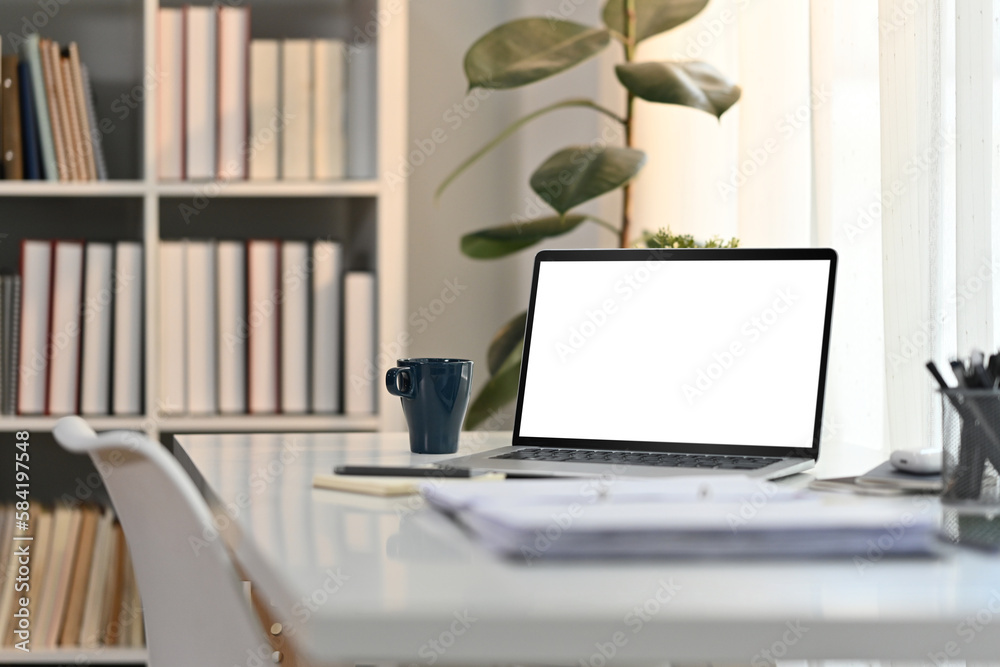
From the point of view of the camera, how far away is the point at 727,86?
164 cm

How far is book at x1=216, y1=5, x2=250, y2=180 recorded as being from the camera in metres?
1.82

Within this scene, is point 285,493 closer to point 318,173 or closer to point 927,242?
point 927,242

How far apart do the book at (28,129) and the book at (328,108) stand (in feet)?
1.60

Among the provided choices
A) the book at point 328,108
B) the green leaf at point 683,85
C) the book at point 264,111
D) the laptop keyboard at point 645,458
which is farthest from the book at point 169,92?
the laptop keyboard at point 645,458

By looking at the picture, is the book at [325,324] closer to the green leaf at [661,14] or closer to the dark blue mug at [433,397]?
the green leaf at [661,14]

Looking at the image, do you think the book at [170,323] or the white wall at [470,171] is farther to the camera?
the white wall at [470,171]

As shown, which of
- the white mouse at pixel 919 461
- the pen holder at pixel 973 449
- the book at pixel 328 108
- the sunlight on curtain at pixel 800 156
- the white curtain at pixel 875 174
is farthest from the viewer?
the book at pixel 328 108

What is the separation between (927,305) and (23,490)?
1.68 meters

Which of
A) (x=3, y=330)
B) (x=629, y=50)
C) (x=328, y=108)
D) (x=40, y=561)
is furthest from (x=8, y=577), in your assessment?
(x=629, y=50)

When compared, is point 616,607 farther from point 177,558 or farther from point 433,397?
point 433,397

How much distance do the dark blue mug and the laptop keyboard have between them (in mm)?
80

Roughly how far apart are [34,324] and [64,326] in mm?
50

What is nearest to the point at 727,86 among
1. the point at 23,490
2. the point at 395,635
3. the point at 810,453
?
the point at 810,453

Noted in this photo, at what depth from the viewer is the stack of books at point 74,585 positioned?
1.77 m
